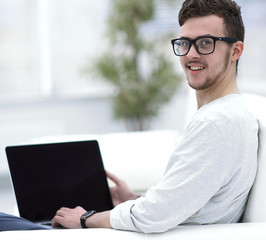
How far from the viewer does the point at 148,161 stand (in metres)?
2.22

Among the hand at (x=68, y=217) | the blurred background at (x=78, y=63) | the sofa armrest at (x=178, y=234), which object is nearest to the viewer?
the sofa armrest at (x=178, y=234)

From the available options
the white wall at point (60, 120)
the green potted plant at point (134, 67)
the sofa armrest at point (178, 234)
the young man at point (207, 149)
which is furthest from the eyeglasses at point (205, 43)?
the white wall at point (60, 120)

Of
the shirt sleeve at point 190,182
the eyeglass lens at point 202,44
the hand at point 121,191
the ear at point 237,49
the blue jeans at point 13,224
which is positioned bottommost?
the hand at point 121,191

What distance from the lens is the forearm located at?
54.2 inches

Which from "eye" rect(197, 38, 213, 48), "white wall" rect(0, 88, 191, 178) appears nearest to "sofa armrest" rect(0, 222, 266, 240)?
"eye" rect(197, 38, 213, 48)

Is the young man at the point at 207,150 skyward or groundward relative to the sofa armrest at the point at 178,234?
skyward

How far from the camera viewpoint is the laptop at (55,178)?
1.61 metres

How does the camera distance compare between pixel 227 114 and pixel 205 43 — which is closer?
pixel 227 114

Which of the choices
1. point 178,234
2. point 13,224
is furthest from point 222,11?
point 13,224

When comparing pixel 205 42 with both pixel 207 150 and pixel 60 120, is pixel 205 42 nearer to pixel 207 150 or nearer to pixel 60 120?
pixel 207 150

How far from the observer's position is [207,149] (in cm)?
124

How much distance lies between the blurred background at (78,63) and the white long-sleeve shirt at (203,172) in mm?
2527

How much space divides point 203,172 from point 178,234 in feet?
0.63

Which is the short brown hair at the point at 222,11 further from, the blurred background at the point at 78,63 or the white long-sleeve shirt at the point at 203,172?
the blurred background at the point at 78,63
